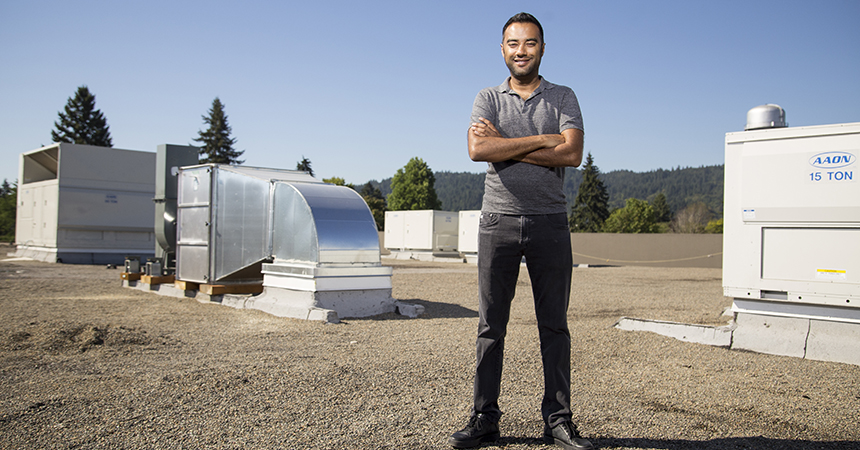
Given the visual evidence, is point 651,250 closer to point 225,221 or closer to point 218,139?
point 225,221

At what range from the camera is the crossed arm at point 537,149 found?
2807mm

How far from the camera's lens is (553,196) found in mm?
2842

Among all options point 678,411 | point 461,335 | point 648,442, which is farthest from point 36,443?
point 461,335

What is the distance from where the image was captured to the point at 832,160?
5.66m

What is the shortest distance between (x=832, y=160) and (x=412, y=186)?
62.2m

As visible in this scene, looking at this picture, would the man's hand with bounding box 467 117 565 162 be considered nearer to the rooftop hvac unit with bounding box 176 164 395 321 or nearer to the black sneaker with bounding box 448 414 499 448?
the black sneaker with bounding box 448 414 499 448

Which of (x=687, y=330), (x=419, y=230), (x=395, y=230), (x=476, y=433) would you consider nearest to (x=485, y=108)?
(x=476, y=433)

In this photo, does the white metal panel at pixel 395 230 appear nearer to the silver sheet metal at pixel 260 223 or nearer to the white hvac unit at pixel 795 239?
the silver sheet metal at pixel 260 223

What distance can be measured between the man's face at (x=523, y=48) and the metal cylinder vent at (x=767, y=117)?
427cm

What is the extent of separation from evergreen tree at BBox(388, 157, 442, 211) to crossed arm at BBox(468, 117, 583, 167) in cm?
6397

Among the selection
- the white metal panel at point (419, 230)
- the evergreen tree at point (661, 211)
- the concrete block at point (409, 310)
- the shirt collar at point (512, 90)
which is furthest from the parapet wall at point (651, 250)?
the evergreen tree at point (661, 211)

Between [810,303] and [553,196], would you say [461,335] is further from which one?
[553,196]

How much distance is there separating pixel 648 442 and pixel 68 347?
5.13 metres

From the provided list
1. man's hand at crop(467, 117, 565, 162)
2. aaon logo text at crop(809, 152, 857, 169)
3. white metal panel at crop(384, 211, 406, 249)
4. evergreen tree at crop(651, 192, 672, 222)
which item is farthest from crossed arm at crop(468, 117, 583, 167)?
evergreen tree at crop(651, 192, 672, 222)
